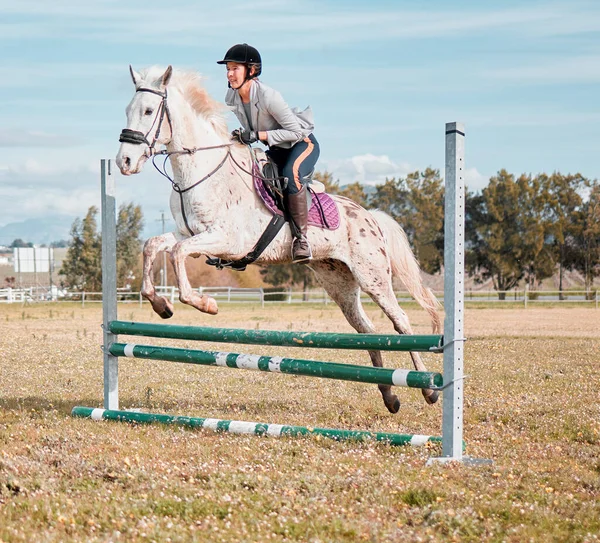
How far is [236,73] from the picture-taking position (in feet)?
22.0

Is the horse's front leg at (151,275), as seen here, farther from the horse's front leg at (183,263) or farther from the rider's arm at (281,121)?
the rider's arm at (281,121)

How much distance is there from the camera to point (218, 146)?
7.07 meters

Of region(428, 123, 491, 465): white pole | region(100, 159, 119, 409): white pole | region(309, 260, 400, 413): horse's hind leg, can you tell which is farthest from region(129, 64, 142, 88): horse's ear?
region(428, 123, 491, 465): white pole

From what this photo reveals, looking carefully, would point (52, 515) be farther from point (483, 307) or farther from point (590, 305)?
point (590, 305)

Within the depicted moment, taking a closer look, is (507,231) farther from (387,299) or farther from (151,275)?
(151,275)

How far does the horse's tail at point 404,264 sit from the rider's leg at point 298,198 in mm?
1294

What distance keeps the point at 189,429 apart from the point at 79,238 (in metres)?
54.3

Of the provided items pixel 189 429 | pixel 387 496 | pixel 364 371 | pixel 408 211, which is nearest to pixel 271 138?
pixel 364 371

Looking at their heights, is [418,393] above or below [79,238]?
below

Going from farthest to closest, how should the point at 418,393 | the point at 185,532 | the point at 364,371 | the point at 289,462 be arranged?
the point at 418,393, the point at 364,371, the point at 289,462, the point at 185,532

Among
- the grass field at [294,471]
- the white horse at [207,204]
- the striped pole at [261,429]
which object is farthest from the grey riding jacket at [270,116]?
the grass field at [294,471]

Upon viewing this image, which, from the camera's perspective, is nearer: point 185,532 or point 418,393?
point 185,532

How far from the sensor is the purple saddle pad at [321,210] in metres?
7.09

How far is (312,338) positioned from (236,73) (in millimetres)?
2351
